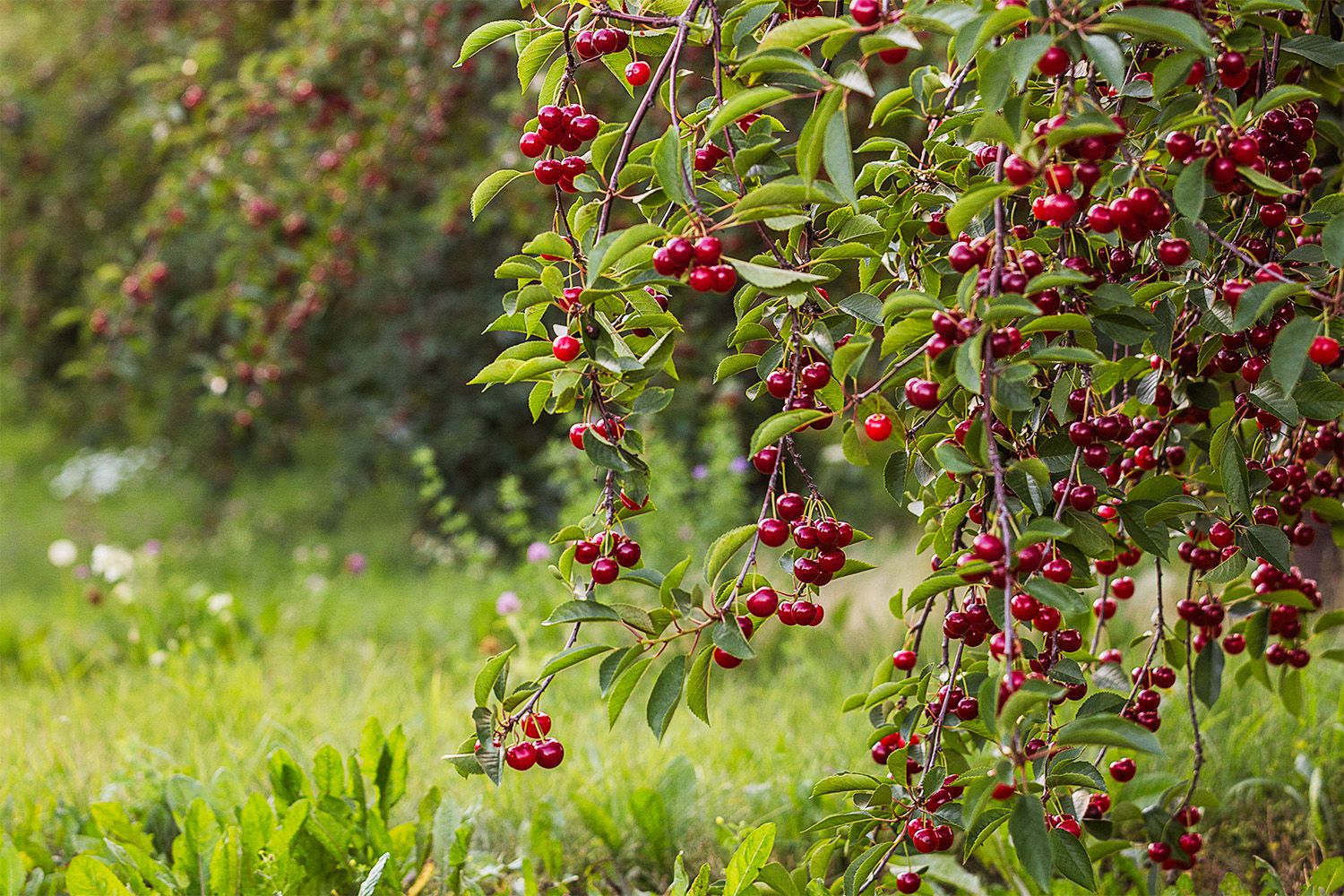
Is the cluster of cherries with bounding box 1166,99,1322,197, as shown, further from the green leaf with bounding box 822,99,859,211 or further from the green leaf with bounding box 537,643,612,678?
the green leaf with bounding box 537,643,612,678

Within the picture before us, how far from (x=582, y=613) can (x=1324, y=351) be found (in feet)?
1.92

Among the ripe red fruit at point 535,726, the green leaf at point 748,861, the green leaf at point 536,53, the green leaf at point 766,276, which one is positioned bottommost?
the green leaf at point 748,861

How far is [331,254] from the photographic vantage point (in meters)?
2.89

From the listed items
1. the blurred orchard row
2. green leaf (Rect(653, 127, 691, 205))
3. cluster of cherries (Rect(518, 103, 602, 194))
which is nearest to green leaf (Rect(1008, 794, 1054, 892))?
green leaf (Rect(653, 127, 691, 205))

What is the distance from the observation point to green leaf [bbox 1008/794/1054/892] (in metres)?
0.79

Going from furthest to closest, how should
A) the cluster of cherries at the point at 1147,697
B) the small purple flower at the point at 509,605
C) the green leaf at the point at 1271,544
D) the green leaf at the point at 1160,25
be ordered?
the small purple flower at the point at 509,605
the cluster of cherries at the point at 1147,697
the green leaf at the point at 1271,544
the green leaf at the point at 1160,25

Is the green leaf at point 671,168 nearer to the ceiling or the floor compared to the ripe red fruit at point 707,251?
nearer to the ceiling

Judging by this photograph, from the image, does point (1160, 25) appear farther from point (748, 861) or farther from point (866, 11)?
point (748, 861)

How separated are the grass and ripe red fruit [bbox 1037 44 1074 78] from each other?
1.05 meters

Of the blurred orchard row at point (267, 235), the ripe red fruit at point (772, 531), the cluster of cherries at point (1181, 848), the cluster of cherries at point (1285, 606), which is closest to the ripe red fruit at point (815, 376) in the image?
the ripe red fruit at point (772, 531)

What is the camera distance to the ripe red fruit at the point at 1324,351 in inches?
31.4

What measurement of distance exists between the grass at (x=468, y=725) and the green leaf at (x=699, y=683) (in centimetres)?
66

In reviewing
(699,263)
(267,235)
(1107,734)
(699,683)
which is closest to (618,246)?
(699,263)

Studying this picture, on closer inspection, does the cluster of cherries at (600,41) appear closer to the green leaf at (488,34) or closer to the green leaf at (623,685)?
the green leaf at (488,34)
